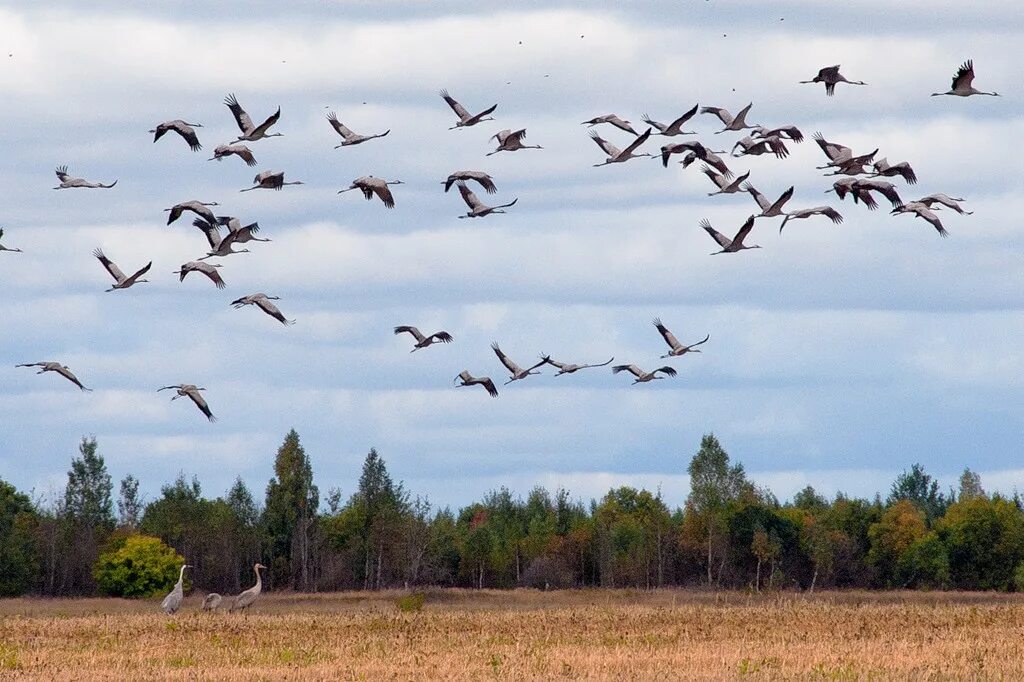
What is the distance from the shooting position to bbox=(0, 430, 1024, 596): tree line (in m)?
80.4

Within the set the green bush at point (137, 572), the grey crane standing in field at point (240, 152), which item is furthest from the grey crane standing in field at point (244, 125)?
the green bush at point (137, 572)

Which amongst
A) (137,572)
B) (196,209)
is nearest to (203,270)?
(196,209)

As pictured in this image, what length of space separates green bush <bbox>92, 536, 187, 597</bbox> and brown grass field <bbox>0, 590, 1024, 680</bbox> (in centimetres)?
2806

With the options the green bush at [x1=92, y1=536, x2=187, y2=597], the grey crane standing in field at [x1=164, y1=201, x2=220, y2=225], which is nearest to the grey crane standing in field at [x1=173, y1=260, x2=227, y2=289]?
the grey crane standing in field at [x1=164, y1=201, x2=220, y2=225]

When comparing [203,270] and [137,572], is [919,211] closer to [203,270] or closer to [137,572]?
[203,270]

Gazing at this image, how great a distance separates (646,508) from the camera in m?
99.8

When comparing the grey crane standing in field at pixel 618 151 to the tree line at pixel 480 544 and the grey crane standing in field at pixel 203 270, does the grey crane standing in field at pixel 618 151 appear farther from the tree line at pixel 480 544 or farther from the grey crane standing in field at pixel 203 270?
the tree line at pixel 480 544

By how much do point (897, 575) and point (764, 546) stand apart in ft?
24.5

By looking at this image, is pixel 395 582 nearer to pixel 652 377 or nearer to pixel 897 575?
pixel 897 575

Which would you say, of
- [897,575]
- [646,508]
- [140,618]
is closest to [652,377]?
[140,618]

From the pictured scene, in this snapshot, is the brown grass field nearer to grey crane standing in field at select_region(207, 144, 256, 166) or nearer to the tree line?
grey crane standing in field at select_region(207, 144, 256, 166)

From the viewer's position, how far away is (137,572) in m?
73.4

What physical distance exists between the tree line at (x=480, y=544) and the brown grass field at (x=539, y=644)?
35.5 meters

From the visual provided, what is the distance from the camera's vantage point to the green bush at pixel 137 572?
73.0m
